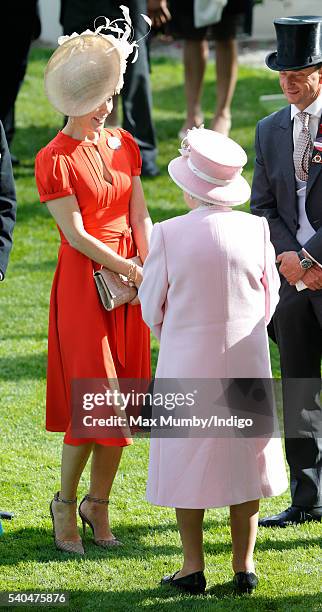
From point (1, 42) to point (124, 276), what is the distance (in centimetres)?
529

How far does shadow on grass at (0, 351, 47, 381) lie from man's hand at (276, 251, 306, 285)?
2.31 meters

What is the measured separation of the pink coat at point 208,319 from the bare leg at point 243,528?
0.08m

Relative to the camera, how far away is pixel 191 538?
4508 mm

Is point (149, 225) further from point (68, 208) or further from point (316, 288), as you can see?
point (316, 288)

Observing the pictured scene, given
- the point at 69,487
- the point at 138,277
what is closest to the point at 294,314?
the point at 138,277

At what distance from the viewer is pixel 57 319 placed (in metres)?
4.93

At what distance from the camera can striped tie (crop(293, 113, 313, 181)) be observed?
5.00 meters

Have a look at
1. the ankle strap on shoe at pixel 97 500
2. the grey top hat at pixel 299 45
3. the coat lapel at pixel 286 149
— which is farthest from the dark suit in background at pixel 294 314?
the ankle strap on shoe at pixel 97 500

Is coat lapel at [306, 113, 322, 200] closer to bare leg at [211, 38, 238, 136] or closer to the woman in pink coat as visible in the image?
the woman in pink coat

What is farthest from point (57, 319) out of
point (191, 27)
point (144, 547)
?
point (191, 27)

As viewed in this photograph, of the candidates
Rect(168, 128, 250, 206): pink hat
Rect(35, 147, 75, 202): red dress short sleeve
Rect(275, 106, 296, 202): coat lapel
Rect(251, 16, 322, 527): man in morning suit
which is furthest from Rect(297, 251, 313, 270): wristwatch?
Rect(35, 147, 75, 202): red dress short sleeve

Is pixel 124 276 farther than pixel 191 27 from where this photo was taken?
No

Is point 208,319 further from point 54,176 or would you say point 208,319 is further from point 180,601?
point 180,601

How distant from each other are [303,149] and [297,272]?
51cm
